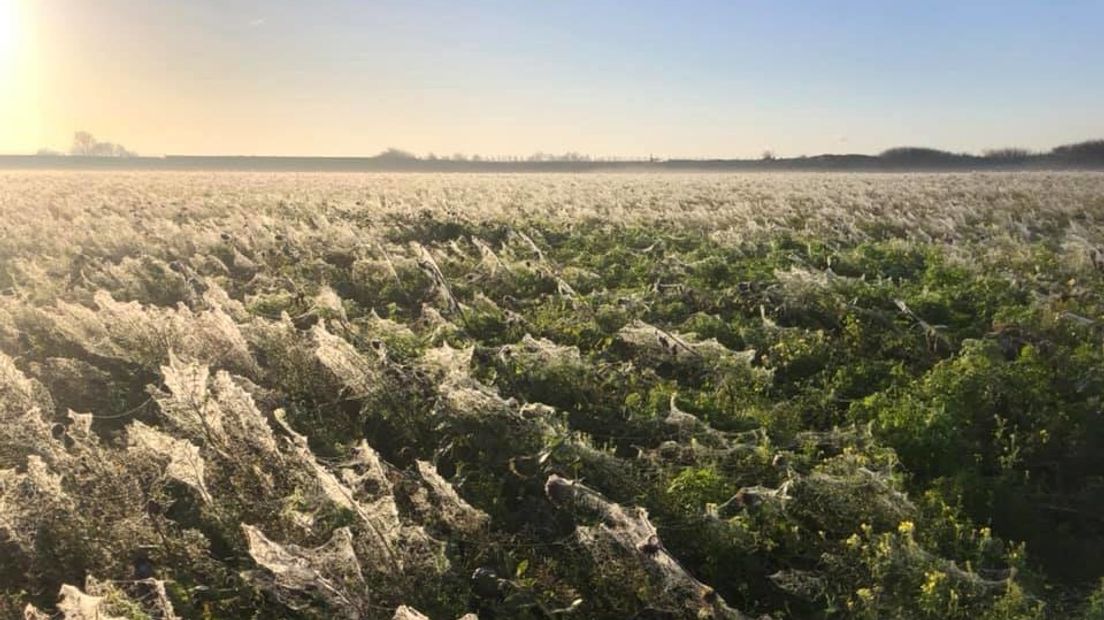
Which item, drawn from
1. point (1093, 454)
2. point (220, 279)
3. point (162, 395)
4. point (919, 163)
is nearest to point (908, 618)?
point (1093, 454)

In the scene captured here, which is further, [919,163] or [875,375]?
[919,163]

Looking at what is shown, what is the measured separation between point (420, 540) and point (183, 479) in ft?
6.16

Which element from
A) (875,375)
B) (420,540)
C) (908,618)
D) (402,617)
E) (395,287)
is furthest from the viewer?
(395,287)

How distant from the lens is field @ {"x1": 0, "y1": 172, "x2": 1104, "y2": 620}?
15.6 feet

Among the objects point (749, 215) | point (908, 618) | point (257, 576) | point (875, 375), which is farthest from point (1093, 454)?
point (749, 215)

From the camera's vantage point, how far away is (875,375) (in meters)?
8.07

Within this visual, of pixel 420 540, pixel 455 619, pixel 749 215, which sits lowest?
pixel 455 619

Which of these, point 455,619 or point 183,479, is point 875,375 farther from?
point 183,479

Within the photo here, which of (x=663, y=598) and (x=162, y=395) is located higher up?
(x=162, y=395)

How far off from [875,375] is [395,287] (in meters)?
7.32

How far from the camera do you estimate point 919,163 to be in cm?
8675

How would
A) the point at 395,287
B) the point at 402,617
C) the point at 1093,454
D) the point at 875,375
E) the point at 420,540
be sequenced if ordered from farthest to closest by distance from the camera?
1. the point at 395,287
2. the point at 875,375
3. the point at 1093,454
4. the point at 420,540
5. the point at 402,617

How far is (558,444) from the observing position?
6262 mm

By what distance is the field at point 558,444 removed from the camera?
187 inches
